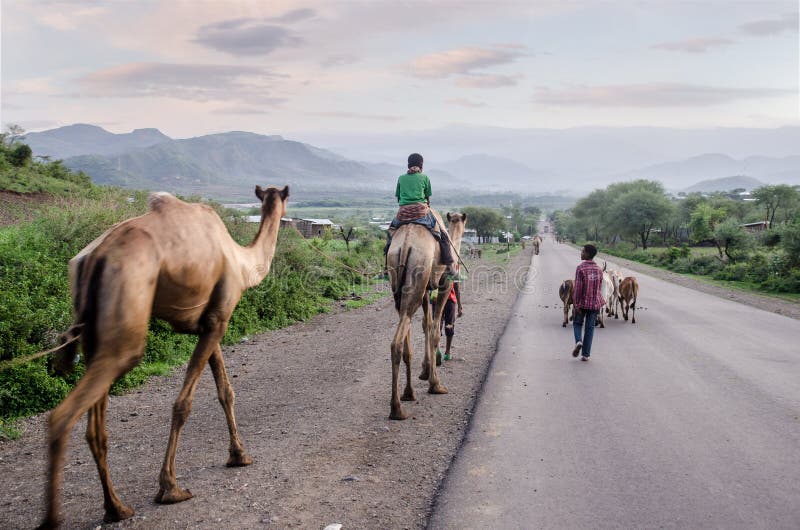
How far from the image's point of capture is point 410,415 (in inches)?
289

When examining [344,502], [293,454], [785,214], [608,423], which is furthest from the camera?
[785,214]

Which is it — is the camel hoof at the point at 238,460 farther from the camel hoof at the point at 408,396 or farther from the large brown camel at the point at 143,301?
the camel hoof at the point at 408,396

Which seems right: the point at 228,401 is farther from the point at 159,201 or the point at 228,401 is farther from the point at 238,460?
the point at 159,201

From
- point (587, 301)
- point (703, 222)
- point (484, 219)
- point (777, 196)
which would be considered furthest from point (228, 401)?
point (484, 219)

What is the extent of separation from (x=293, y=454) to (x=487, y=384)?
3.90 meters

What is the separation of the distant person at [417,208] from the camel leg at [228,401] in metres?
3.27

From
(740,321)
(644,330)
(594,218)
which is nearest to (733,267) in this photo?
(740,321)

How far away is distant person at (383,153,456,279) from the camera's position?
793cm

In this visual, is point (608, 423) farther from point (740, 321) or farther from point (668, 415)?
point (740, 321)

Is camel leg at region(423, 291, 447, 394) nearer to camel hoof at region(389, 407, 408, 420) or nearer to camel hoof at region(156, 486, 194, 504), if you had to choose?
camel hoof at region(389, 407, 408, 420)

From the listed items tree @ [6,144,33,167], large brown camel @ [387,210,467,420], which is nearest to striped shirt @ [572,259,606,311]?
large brown camel @ [387,210,467,420]

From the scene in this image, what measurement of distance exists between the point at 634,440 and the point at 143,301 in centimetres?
529

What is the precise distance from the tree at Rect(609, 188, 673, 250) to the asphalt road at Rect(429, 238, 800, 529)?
66.1 metres

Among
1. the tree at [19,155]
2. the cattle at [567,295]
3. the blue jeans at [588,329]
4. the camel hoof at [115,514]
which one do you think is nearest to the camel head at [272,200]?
the camel hoof at [115,514]
